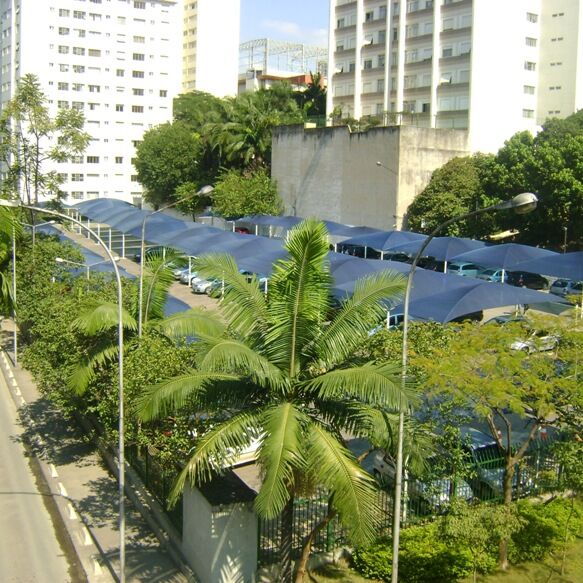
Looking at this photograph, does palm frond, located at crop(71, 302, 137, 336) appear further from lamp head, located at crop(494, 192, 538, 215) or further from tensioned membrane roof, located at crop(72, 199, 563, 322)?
lamp head, located at crop(494, 192, 538, 215)

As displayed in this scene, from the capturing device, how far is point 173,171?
7225cm

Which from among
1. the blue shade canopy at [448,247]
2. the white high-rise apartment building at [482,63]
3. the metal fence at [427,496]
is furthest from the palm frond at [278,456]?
the white high-rise apartment building at [482,63]

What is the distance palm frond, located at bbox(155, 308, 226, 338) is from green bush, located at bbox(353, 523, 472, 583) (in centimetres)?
479

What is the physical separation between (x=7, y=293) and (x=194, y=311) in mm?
15964

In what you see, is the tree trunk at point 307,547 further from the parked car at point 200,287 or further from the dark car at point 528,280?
the dark car at point 528,280

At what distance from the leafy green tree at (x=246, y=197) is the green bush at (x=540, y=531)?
4742 cm

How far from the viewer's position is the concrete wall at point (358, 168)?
51.4m

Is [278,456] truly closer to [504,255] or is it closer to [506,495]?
[506,495]

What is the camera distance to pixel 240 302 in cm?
1243

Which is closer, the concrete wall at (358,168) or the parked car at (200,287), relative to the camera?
the parked car at (200,287)

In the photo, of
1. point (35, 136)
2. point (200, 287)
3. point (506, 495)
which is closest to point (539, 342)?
point (506, 495)

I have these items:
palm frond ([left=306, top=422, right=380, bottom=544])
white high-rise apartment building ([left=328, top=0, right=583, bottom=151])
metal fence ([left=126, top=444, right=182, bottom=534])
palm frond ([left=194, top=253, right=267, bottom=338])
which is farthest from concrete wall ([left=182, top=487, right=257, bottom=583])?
white high-rise apartment building ([left=328, top=0, right=583, bottom=151])

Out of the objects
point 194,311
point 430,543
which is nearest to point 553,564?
point 430,543

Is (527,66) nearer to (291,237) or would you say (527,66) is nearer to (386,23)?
(386,23)
